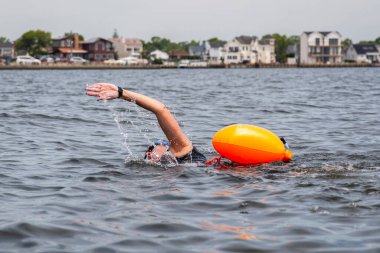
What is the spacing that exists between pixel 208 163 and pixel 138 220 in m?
3.94

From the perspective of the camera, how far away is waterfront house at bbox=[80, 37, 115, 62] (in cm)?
17550

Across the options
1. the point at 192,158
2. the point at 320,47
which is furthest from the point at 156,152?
the point at 320,47

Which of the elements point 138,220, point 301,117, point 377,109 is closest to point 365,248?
point 138,220

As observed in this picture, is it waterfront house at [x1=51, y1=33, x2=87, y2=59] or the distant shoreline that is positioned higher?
waterfront house at [x1=51, y1=33, x2=87, y2=59]

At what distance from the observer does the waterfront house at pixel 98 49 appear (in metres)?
176

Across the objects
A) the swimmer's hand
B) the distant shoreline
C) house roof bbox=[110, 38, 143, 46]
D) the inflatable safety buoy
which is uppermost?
house roof bbox=[110, 38, 143, 46]

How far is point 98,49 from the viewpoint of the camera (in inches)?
6929

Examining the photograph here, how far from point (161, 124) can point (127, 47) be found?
7290 inches

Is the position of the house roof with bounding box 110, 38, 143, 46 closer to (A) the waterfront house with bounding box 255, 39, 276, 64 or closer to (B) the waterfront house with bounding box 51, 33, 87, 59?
(B) the waterfront house with bounding box 51, 33, 87, 59

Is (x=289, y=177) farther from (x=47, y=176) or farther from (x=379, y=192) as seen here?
(x=47, y=176)

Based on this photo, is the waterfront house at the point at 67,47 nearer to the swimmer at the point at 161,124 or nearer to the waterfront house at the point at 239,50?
the waterfront house at the point at 239,50

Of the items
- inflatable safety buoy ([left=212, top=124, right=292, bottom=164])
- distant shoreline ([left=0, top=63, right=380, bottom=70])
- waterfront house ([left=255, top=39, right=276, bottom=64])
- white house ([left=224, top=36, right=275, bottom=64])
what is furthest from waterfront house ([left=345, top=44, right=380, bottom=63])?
inflatable safety buoy ([left=212, top=124, right=292, bottom=164])

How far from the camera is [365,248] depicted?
7.04 meters

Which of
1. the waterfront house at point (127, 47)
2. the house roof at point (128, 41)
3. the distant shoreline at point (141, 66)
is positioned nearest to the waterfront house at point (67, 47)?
the waterfront house at point (127, 47)
